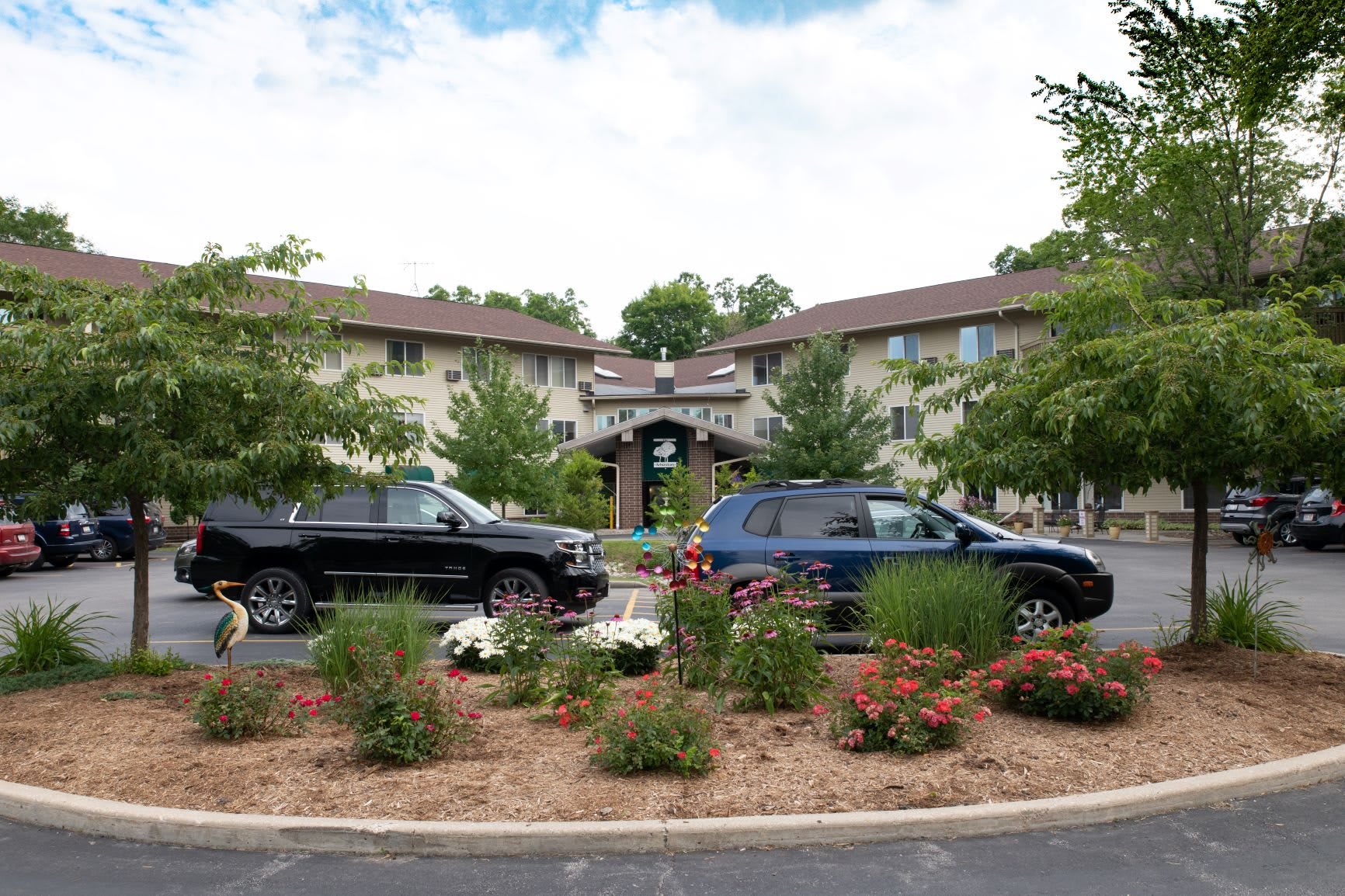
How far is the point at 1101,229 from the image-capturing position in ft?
109

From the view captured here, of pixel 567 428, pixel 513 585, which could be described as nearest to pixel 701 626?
pixel 513 585

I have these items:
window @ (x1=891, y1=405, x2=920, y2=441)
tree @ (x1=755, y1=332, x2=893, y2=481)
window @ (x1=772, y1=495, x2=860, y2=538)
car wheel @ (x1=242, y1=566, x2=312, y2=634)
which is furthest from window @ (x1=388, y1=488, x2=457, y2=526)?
window @ (x1=891, y1=405, x2=920, y2=441)

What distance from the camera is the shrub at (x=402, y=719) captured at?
561 centimetres

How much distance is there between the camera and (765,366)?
148ft

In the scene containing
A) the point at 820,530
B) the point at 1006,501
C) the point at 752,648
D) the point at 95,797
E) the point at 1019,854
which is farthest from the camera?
the point at 1006,501

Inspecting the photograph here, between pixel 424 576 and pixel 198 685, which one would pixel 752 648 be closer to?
pixel 198 685

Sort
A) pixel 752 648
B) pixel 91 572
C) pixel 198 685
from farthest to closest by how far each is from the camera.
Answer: pixel 91 572
pixel 198 685
pixel 752 648

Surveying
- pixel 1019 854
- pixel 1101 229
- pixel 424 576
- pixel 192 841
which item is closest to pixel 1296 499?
pixel 1101 229

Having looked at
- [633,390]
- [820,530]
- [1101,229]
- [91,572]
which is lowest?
[91,572]

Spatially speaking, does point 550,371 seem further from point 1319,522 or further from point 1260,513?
point 1319,522

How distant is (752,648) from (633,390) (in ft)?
138

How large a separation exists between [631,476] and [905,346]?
12.2 meters

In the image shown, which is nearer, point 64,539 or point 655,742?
point 655,742

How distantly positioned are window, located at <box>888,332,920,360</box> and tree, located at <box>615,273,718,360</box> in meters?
37.8
